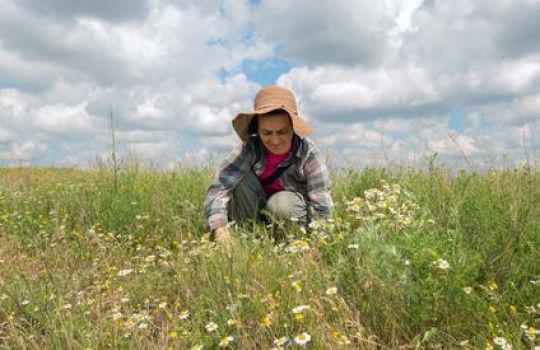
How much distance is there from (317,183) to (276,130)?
0.61 m

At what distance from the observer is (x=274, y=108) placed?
375cm

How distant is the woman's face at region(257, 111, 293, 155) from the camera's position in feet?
12.8

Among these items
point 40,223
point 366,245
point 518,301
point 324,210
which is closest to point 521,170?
point 324,210

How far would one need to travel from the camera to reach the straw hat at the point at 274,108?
12.5ft

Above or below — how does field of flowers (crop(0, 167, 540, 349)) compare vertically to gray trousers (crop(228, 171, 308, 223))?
below

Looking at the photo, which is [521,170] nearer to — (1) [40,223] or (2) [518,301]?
(2) [518,301]

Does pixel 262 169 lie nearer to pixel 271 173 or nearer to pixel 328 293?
pixel 271 173

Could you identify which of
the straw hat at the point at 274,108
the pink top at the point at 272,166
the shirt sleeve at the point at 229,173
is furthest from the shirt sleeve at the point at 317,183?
the shirt sleeve at the point at 229,173

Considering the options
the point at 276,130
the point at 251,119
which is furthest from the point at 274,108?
the point at 251,119

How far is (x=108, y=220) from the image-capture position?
4.74 meters

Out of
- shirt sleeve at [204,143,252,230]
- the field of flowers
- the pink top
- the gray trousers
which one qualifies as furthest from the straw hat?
the field of flowers

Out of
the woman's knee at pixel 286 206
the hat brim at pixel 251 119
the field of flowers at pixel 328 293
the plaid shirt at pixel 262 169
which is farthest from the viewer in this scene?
the plaid shirt at pixel 262 169

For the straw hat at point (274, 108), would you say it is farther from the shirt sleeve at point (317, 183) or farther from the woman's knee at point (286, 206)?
the woman's knee at point (286, 206)

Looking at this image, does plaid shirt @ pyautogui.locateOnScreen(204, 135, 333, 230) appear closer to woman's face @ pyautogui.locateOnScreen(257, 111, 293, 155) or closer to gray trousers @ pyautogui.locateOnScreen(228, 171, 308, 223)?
gray trousers @ pyautogui.locateOnScreen(228, 171, 308, 223)
